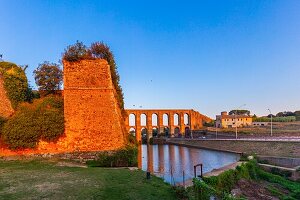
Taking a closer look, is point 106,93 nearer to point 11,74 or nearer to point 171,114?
point 11,74

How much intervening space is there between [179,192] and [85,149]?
839 centimetres

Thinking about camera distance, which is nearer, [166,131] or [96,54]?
[96,54]

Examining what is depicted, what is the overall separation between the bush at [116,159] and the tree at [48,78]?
7746 millimetres

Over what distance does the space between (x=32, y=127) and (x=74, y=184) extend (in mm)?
7703

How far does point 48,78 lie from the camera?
22.4 m

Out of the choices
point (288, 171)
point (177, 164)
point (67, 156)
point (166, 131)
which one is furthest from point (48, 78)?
point (166, 131)

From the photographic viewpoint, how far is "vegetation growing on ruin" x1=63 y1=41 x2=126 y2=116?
19.3 meters

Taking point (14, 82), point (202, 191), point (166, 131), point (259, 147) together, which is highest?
point (14, 82)

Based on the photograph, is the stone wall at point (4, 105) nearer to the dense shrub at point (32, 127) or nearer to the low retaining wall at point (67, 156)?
the dense shrub at point (32, 127)

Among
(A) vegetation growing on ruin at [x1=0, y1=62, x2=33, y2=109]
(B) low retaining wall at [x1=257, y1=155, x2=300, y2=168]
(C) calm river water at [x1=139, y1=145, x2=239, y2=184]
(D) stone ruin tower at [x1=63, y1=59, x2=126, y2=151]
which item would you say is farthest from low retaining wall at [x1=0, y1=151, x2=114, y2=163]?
(B) low retaining wall at [x1=257, y1=155, x2=300, y2=168]

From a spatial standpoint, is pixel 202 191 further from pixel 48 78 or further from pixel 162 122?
pixel 162 122

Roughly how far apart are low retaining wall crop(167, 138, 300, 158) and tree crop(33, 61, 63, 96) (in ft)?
71.0

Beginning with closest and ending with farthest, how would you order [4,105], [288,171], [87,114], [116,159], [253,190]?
[116,159] < [253,190] < [87,114] < [4,105] < [288,171]

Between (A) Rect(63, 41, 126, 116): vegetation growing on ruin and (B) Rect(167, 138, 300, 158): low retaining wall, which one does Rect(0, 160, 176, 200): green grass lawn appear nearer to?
(A) Rect(63, 41, 126, 116): vegetation growing on ruin
